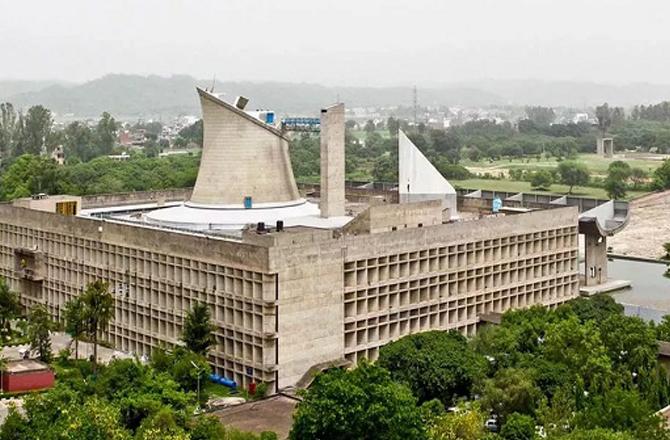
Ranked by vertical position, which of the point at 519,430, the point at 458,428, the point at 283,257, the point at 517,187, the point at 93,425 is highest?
the point at 283,257

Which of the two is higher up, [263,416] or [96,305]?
[96,305]

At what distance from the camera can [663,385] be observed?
3794cm

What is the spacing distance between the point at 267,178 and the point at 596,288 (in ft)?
79.8

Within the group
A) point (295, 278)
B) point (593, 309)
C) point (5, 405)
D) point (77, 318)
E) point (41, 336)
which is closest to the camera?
point (5, 405)

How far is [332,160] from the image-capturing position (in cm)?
5000

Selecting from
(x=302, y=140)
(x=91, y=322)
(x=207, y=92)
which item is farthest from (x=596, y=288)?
(x=302, y=140)

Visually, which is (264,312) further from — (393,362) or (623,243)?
(623,243)

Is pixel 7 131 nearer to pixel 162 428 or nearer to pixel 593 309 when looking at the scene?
pixel 593 309

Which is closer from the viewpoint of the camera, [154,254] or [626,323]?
[626,323]

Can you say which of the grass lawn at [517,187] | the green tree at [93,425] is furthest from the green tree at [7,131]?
the green tree at [93,425]

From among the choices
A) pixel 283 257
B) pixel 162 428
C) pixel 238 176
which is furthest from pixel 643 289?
pixel 162 428

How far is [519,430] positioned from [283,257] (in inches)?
528

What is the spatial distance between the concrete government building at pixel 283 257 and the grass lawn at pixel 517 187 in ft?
206

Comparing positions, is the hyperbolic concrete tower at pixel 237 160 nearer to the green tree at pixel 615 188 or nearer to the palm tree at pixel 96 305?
the palm tree at pixel 96 305
